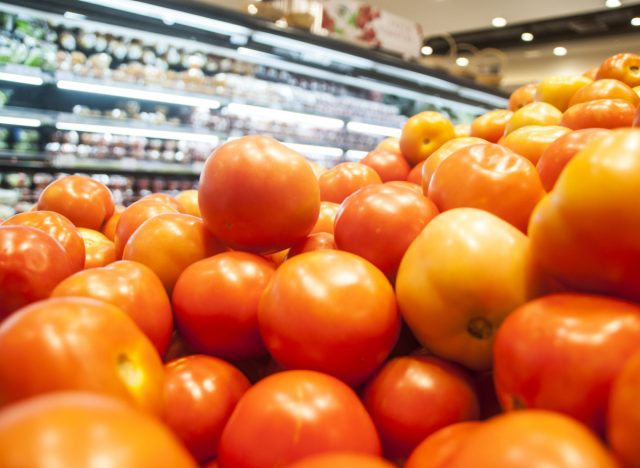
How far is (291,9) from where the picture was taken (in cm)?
398

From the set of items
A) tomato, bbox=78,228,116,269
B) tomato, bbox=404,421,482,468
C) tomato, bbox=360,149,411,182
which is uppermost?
tomato, bbox=360,149,411,182

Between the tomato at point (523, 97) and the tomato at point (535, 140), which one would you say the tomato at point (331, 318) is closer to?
the tomato at point (535, 140)

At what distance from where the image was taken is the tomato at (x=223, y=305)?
74 cm

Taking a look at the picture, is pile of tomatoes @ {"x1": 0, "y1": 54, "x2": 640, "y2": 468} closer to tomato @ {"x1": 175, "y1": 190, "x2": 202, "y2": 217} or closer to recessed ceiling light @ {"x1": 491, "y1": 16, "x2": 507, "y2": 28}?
tomato @ {"x1": 175, "y1": 190, "x2": 202, "y2": 217}

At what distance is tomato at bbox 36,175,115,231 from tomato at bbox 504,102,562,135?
41.5 inches

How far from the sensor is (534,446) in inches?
14.8

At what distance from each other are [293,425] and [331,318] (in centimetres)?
15

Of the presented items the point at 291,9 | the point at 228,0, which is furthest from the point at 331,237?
the point at 228,0

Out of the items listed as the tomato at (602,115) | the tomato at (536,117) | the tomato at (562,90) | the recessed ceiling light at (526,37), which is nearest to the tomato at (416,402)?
the tomato at (602,115)

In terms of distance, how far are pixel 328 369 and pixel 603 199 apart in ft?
1.18

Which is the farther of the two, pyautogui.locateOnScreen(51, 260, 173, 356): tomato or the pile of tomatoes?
pyautogui.locateOnScreen(51, 260, 173, 356): tomato

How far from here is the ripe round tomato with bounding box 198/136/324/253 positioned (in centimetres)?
84

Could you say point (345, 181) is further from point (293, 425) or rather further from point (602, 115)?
point (293, 425)

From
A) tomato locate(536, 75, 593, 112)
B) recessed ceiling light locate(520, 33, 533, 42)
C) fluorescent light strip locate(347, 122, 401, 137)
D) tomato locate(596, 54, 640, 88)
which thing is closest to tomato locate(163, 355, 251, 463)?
tomato locate(536, 75, 593, 112)
